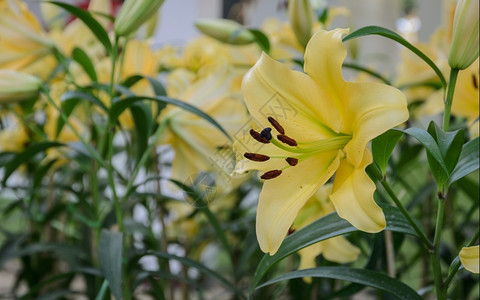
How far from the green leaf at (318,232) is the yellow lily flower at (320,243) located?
0.14 m

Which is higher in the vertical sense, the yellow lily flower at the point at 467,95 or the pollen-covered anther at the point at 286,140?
the pollen-covered anther at the point at 286,140

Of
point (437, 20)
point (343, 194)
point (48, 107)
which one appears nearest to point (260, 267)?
point (343, 194)

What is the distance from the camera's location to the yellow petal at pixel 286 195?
377 mm

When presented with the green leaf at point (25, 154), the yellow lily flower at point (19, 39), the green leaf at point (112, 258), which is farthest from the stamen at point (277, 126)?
the yellow lily flower at point (19, 39)

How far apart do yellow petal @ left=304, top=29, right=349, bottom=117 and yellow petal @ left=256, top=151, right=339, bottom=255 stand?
0.16ft

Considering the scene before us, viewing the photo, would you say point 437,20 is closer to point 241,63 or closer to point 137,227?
point 241,63

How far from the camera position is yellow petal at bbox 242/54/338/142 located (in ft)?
1.30

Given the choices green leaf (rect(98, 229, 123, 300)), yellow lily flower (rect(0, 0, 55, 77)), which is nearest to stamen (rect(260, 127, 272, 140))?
green leaf (rect(98, 229, 123, 300))

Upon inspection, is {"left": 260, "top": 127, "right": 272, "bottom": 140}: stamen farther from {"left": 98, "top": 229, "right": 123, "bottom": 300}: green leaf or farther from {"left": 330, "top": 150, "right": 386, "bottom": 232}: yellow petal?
{"left": 98, "top": 229, "right": 123, "bottom": 300}: green leaf

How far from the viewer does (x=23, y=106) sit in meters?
0.83

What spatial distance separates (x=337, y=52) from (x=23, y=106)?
23.1 inches

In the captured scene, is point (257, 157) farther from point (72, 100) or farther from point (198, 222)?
point (198, 222)

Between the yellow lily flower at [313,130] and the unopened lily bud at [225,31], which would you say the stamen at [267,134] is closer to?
the yellow lily flower at [313,130]

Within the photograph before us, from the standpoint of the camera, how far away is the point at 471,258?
30cm
